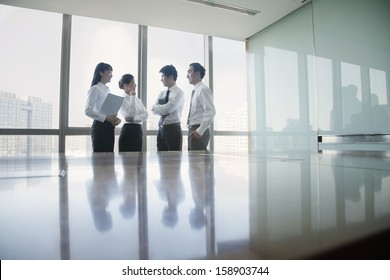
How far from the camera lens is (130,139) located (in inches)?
123

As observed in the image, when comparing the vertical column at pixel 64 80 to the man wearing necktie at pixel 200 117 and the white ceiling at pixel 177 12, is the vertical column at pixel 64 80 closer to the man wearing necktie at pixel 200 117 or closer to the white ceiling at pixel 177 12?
the white ceiling at pixel 177 12

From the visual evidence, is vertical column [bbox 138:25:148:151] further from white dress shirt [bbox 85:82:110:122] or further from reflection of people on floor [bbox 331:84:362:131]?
reflection of people on floor [bbox 331:84:362:131]

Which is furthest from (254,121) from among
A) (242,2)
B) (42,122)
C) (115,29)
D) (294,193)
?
(294,193)

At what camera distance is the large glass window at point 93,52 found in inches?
173

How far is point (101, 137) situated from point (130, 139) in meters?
0.36

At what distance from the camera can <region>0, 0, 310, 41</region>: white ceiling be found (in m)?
3.78

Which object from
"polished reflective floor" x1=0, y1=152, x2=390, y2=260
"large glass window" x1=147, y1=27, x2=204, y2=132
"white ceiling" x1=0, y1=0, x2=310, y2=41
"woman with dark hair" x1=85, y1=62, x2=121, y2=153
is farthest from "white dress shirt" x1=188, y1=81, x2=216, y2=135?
"polished reflective floor" x1=0, y1=152, x2=390, y2=260

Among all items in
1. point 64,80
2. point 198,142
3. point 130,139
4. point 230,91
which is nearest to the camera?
point 198,142

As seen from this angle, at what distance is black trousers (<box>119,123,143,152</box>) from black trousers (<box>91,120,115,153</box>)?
0.22 metres

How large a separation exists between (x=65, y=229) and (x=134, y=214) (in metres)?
0.05

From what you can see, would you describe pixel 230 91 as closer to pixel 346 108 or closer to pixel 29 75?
pixel 346 108

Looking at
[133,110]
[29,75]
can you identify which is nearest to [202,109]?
[133,110]

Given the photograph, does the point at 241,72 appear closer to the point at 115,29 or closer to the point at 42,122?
the point at 115,29

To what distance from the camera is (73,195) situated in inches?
11.8
